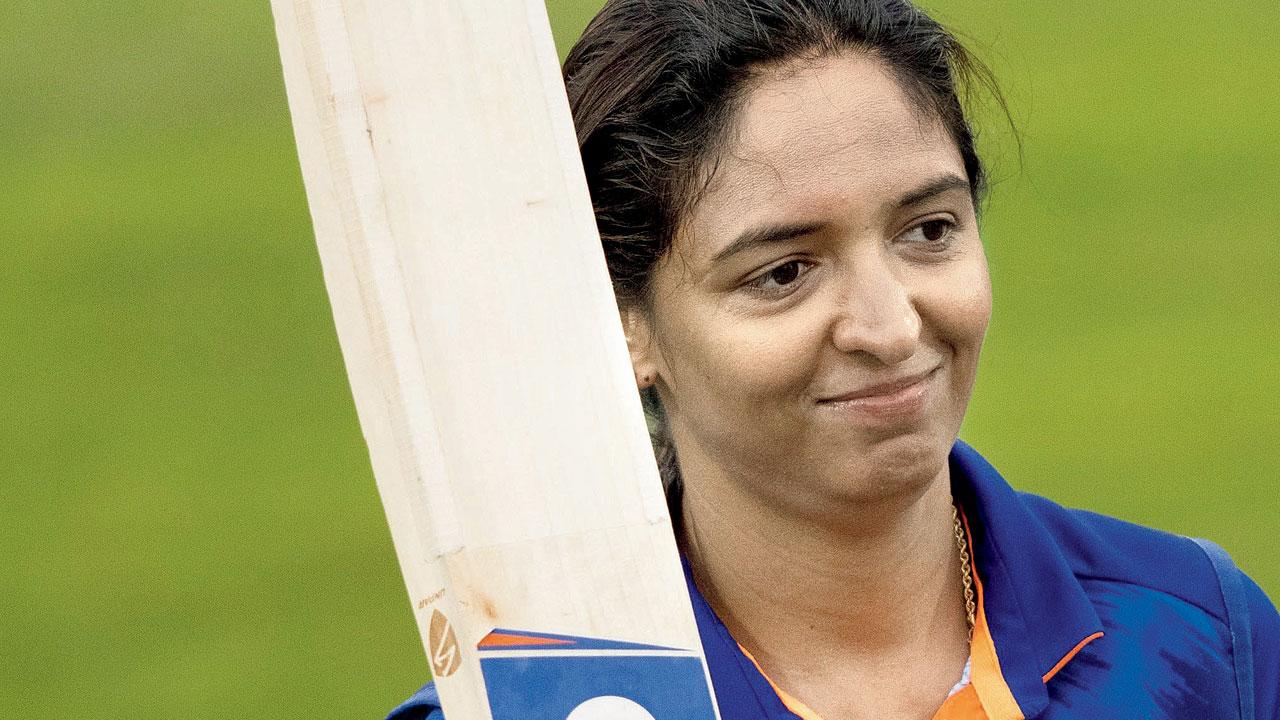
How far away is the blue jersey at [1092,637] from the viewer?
2131mm

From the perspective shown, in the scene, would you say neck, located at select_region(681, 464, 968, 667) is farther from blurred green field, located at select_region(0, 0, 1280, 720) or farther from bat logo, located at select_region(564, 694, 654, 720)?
blurred green field, located at select_region(0, 0, 1280, 720)

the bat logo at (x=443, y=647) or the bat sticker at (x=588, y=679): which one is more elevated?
the bat logo at (x=443, y=647)

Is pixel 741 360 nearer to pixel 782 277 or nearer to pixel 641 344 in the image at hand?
pixel 782 277

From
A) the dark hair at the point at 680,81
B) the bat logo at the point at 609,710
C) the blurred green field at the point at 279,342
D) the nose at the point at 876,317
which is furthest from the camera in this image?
the blurred green field at the point at 279,342

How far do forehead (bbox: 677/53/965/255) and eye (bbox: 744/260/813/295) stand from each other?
0.16 ft

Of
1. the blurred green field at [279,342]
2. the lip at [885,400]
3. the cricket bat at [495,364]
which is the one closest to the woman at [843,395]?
the lip at [885,400]

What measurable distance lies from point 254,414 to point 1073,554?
5.18 metres

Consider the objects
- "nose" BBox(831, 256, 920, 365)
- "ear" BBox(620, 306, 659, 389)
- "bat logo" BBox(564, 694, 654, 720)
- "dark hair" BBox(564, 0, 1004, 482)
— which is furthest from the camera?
"ear" BBox(620, 306, 659, 389)

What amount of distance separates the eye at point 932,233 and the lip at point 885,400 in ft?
0.48

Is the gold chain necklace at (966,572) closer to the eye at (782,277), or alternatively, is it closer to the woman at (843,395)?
the woman at (843,395)

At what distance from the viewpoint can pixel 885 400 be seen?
6.57 feet

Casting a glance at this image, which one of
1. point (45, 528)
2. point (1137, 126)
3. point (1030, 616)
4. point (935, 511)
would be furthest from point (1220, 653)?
point (1137, 126)

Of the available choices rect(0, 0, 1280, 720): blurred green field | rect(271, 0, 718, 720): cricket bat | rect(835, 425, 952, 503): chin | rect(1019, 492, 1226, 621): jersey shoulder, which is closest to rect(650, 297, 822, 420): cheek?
rect(835, 425, 952, 503): chin

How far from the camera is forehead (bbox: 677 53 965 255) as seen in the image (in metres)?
1.99
